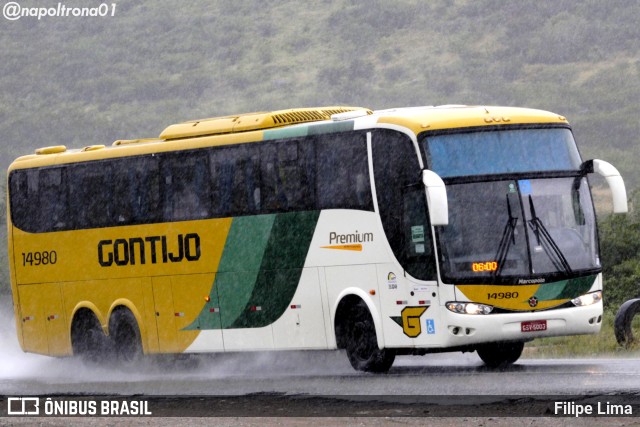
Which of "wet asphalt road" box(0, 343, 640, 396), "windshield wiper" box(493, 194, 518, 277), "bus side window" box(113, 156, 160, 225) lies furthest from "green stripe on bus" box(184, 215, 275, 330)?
"windshield wiper" box(493, 194, 518, 277)

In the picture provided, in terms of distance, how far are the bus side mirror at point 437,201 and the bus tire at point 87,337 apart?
8103 mm

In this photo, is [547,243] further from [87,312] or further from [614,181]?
[87,312]

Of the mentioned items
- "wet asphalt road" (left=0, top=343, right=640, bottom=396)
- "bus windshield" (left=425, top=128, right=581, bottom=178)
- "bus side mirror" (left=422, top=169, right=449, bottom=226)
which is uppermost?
"bus windshield" (left=425, top=128, right=581, bottom=178)

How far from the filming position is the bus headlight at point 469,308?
56.0ft

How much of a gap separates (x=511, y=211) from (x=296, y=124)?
13.1ft

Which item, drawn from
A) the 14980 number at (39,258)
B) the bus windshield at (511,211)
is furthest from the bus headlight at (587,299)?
the 14980 number at (39,258)

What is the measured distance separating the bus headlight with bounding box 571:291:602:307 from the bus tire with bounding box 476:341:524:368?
5.23 ft

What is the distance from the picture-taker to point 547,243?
17.4 metres

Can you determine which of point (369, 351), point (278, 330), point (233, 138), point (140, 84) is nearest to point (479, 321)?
point (369, 351)

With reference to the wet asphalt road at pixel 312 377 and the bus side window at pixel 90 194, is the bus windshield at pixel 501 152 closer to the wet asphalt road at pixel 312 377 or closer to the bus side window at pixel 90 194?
the wet asphalt road at pixel 312 377

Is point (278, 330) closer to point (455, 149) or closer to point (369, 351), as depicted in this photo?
point (369, 351)

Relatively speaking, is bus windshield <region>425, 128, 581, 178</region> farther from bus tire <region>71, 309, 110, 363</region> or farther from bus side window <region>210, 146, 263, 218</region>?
bus tire <region>71, 309, 110, 363</region>

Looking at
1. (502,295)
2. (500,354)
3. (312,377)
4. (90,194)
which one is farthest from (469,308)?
(90,194)

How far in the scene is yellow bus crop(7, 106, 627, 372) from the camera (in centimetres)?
1722
